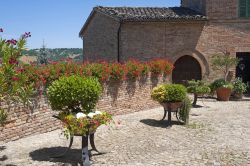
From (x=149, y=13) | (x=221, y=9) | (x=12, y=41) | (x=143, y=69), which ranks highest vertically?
(x=221, y=9)

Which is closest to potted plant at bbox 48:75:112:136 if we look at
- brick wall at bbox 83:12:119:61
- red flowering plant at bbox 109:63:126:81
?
red flowering plant at bbox 109:63:126:81

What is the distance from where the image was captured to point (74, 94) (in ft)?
25.7

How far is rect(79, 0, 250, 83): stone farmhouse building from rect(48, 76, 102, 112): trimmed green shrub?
38.1 ft

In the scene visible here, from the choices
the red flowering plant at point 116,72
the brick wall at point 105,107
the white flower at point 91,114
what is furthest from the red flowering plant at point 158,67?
the white flower at point 91,114

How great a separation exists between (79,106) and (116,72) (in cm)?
534

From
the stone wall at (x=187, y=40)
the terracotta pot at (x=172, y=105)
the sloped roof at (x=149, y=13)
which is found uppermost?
the sloped roof at (x=149, y=13)

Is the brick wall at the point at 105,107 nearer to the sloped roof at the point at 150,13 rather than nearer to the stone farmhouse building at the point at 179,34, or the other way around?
the stone farmhouse building at the point at 179,34

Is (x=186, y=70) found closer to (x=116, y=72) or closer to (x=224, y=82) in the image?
(x=224, y=82)

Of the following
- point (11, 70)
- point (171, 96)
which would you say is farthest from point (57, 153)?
point (171, 96)

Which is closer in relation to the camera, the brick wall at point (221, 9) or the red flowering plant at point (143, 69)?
the red flowering plant at point (143, 69)

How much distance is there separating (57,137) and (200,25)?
43.6 ft

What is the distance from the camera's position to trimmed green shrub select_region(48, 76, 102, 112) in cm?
783

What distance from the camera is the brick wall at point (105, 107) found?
9.55 meters

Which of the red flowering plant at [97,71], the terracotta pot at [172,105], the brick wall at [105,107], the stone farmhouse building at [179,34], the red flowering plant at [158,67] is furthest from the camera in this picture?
the stone farmhouse building at [179,34]
